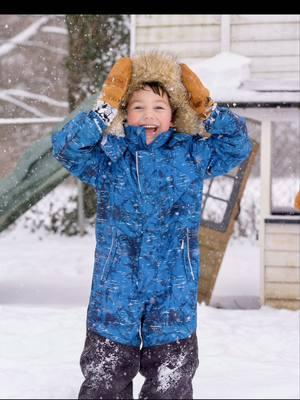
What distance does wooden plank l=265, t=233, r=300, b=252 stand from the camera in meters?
7.37

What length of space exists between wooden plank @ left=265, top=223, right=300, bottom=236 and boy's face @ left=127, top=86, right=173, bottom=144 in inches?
199

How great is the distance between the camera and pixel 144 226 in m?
2.42

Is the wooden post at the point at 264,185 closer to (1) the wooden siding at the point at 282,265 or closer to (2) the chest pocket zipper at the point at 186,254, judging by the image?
(1) the wooden siding at the point at 282,265

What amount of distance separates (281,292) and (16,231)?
6704mm

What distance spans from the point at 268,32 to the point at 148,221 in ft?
19.5

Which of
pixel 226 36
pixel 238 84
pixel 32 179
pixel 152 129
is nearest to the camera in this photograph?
pixel 152 129

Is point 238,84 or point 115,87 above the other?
point 238,84

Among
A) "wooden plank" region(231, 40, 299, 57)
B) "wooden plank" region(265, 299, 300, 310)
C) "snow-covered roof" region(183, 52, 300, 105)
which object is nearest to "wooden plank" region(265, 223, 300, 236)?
"wooden plank" region(265, 299, 300, 310)

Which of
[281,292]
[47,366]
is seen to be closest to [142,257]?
[47,366]

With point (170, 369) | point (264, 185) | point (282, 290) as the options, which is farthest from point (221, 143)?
point (282, 290)

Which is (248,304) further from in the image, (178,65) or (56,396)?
(178,65)

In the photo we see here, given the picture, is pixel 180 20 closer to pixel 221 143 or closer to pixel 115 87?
pixel 221 143

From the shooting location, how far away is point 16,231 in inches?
517

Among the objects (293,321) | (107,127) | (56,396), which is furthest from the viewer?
(293,321)
